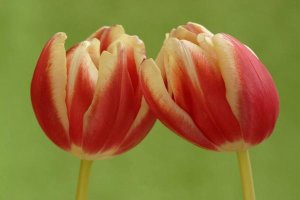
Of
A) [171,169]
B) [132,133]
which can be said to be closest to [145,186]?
[171,169]

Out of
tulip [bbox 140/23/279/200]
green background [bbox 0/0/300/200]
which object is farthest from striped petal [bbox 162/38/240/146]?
green background [bbox 0/0/300/200]

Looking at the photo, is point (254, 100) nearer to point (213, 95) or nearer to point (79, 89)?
point (213, 95)

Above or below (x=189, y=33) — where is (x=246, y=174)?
below

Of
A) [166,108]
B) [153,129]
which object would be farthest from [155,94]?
[153,129]

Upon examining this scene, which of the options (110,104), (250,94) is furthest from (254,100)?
(110,104)

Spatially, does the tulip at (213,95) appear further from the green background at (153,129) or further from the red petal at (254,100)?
the green background at (153,129)

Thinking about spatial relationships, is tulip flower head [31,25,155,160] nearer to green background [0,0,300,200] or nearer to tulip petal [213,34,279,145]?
Answer: tulip petal [213,34,279,145]

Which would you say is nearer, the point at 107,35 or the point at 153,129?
the point at 107,35

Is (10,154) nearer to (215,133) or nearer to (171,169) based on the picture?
(171,169)
